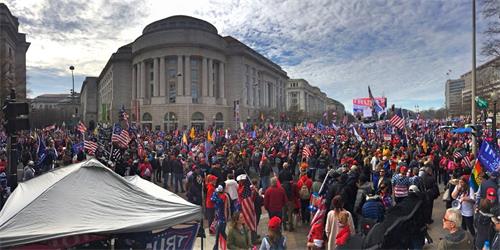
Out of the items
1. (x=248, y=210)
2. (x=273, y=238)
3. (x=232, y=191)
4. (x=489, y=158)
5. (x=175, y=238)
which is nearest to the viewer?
(x=273, y=238)

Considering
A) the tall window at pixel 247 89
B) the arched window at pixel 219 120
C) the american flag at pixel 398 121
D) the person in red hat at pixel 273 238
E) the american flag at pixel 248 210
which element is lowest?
the american flag at pixel 248 210

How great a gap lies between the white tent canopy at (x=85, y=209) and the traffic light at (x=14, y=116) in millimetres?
3078

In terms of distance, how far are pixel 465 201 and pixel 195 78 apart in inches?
2989

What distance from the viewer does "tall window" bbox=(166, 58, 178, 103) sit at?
261 feet

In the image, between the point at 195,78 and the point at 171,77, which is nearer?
the point at 171,77

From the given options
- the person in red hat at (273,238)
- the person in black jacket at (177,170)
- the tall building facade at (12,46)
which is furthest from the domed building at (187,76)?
the person in red hat at (273,238)

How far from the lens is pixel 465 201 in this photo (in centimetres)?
803

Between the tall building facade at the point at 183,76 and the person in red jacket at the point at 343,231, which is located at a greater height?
the tall building facade at the point at 183,76

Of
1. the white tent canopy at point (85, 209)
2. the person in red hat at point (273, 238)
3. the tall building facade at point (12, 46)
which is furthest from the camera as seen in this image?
the tall building facade at point (12, 46)

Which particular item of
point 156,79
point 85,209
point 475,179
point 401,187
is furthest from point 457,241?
point 156,79

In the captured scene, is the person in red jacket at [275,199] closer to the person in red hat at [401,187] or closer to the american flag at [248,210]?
the american flag at [248,210]

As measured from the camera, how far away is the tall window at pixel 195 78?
80.3 metres

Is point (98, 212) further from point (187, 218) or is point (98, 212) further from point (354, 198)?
point (354, 198)

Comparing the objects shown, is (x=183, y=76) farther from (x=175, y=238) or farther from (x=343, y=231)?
(x=343, y=231)
